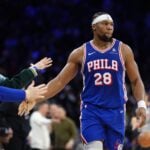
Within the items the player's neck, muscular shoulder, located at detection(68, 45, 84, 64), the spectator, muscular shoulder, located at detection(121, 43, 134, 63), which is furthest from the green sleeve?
the spectator

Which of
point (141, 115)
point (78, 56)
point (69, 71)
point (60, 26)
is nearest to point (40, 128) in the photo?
point (69, 71)

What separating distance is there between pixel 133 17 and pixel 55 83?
10.7m

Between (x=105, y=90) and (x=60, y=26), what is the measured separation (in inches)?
418

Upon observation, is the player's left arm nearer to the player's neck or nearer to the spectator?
the player's neck

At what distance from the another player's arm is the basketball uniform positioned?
195 mm

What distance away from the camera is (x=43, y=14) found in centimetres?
1833

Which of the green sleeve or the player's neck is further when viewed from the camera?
the player's neck

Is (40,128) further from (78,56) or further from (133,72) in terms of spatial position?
(133,72)

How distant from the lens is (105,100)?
305 inches

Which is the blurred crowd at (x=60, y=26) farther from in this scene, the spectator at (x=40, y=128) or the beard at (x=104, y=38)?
the beard at (x=104, y=38)

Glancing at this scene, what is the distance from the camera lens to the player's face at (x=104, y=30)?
310 inches

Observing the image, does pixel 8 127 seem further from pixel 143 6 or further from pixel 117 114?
pixel 143 6

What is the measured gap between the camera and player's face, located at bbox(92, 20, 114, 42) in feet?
25.8

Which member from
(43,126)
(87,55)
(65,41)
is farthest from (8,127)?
(65,41)
